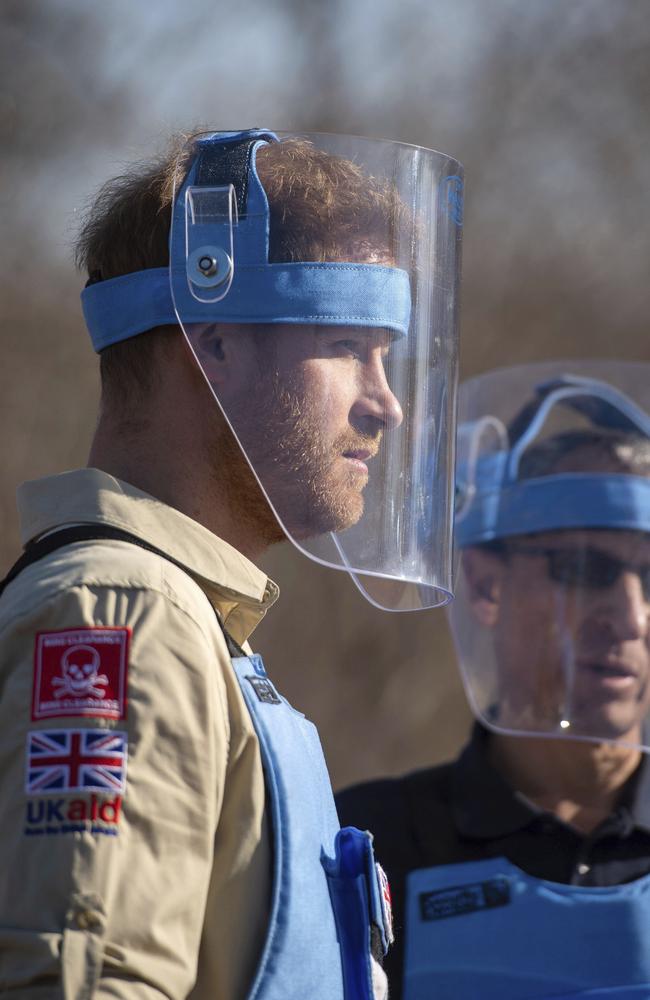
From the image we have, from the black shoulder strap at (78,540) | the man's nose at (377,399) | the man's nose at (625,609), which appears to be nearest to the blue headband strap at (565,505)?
the man's nose at (625,609)

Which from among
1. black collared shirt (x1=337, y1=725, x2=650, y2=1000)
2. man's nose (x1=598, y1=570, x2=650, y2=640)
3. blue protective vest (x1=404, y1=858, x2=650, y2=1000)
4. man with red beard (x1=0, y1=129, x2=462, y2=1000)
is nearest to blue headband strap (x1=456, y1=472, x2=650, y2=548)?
man's nose (x1=598, y1=570, x2=650, y2=640)

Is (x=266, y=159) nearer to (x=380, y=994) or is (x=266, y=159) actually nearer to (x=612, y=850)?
(x=380, y=994)

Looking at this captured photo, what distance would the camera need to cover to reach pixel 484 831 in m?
2.96

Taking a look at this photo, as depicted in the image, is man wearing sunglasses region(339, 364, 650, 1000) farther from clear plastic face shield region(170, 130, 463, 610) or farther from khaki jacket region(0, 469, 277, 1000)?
khaki jacket region(0, 469, 277, 1000)

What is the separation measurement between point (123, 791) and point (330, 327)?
31.1 inches

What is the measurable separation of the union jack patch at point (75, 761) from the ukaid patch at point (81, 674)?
2 centimetres

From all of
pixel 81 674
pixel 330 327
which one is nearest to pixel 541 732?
pixel 330 327

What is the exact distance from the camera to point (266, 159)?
6.38 ft

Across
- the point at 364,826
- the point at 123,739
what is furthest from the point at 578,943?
the point at 123,739

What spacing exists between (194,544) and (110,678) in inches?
12.0

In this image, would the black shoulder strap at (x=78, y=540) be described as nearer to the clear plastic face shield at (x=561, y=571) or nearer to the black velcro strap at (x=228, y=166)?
the black velcro strap at (x=228, y=166)

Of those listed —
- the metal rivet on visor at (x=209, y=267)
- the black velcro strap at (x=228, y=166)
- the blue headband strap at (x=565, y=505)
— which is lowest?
the blue headband strap at (x=565, y=505)

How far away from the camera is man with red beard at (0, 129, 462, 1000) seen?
137 cm

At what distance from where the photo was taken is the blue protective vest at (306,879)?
1.49 meters
